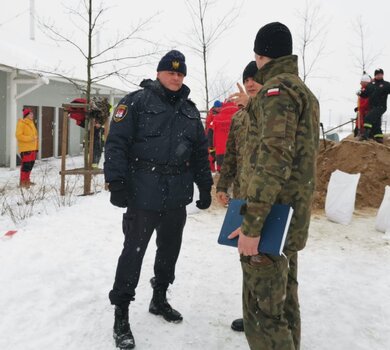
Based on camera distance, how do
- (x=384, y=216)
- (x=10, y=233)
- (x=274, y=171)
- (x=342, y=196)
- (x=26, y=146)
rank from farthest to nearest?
(x=26, y=146)
(x=342, y=196)
(x=384, y=216)
(x=10, y=233)
(x=274, y=171)

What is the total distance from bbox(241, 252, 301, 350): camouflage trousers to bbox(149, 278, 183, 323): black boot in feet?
3.51

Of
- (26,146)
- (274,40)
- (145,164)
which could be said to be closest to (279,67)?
(274,40)

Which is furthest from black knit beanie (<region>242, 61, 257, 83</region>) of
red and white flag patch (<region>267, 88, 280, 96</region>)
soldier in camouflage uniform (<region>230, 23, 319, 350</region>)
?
red and white flag patch (<region>267, 88, 280, 96</region>)

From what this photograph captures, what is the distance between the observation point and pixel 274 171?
1.86 m

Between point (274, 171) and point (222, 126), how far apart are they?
238 inches

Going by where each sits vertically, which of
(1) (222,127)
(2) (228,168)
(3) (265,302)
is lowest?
(3) (265,302)

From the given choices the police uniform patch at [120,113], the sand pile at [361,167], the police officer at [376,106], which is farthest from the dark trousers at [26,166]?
the police officer at [376,106]

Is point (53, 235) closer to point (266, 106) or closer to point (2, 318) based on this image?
point (2, 318)

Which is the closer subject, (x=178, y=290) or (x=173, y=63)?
(x=173, y=63)

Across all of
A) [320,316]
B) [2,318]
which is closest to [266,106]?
[320,316]

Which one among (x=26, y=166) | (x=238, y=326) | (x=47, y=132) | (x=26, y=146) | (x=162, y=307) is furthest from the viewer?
(x=47, y=132)

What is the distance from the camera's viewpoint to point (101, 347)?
2.72 m

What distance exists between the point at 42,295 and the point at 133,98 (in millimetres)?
1872

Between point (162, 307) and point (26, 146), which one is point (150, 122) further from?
point (26, 146)
